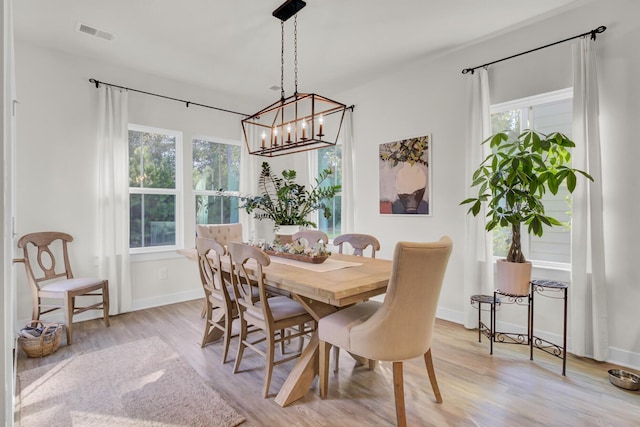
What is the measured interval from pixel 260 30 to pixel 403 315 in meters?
2.73

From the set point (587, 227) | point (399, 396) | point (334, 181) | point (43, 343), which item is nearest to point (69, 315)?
point (43, 343)

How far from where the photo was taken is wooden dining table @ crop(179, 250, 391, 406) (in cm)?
184

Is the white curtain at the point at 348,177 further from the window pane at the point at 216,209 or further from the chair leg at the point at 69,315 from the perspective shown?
the chair leg at the point at 69,315

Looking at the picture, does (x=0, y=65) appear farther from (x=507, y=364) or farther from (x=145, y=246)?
(x=145, y=246)

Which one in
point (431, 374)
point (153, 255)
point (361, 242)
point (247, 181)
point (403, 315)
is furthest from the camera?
point (247, 181)

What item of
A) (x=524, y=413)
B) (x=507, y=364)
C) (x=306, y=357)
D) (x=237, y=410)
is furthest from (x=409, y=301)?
(x=507, y=364)

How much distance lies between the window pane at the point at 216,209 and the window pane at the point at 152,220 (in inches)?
13.4

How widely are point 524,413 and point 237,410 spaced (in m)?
1.73

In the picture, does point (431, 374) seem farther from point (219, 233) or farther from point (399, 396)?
point (219, 233)

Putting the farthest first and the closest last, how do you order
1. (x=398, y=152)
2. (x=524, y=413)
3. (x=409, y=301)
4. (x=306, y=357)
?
(x=398, y=152), (x=306, y=357), (x=524, y=413), (x=409, y=301)

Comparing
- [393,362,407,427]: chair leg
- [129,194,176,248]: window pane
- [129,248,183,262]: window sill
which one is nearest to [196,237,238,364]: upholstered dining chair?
[393,362,407,427]: chair leg

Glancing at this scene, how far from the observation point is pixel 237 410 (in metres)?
2.05

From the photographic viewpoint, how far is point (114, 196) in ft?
12.4

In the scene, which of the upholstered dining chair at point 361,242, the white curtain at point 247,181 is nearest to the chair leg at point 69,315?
the white curtain at point 247,181
